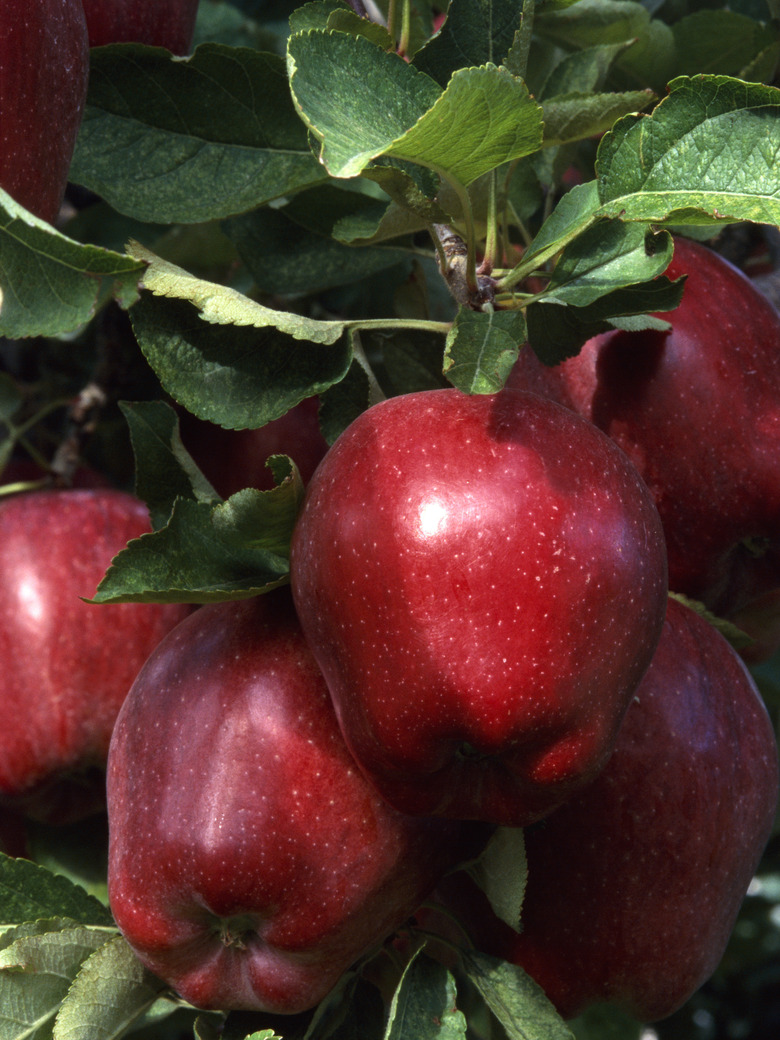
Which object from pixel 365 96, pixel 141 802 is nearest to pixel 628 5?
pixel 365 96

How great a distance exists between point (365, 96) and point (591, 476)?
9.7 inches

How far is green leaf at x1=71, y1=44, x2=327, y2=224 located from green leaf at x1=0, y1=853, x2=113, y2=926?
1.62 ft

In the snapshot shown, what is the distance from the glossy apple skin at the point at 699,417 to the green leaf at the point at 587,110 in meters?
0.15

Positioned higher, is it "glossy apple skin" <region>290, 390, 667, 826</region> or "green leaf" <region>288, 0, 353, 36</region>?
"green leaf" <region>288, 0, 353, 36</region>

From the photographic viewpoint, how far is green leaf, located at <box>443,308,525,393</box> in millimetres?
612

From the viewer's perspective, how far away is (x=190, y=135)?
837 mm

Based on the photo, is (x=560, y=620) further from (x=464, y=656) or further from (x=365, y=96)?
(x=365, y=96)

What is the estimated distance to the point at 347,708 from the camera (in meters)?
0.64

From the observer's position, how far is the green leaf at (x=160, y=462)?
0.80 metres

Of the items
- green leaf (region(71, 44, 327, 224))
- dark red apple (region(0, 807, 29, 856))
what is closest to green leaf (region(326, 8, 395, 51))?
green leaf (region(71, 44, 327, 224))

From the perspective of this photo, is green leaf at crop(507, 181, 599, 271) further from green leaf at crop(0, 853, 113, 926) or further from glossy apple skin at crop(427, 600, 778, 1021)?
green leaf at crop(0, 853, 113, 926)

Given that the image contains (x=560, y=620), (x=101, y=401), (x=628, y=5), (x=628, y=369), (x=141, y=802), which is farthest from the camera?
(x=101, y=401)

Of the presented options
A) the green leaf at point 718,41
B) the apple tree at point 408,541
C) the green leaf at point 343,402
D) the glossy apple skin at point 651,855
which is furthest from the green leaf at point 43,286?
the green leaf at point 718,41

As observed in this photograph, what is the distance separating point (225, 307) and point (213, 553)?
16 centimetres
